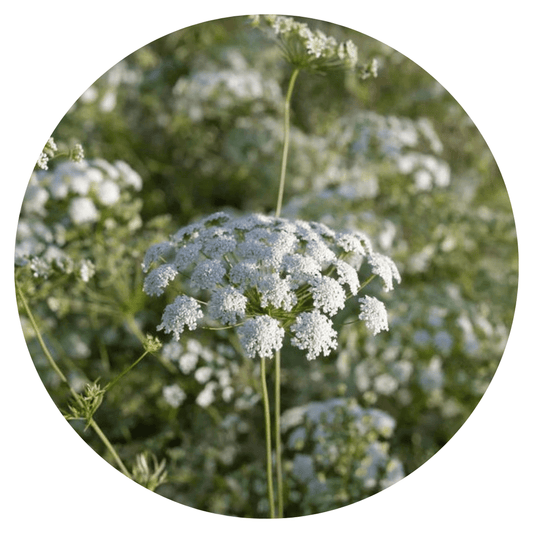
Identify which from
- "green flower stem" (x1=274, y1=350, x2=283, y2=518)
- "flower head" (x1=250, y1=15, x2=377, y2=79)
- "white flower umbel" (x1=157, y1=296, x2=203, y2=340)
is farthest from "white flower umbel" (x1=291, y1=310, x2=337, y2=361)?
"flower head" (x1=250, y1=15, x2=377, y2=79)

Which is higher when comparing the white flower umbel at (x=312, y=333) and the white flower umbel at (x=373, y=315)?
the white flower umbel at (x=373, y=315)

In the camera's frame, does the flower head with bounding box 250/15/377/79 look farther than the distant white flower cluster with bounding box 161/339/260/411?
No

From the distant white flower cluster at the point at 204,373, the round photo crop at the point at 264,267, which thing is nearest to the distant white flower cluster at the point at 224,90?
the round photo crop at the point at 264,267

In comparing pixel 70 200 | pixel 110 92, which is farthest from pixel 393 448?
pixel 110 92

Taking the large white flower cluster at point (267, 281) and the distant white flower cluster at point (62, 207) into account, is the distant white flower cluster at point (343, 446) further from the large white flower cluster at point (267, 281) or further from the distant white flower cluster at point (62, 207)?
the distant white flower cluster at point (62, 207)

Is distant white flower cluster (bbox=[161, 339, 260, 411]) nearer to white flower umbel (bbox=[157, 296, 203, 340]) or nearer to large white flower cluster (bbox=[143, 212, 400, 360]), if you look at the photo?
large white flower cluster (bbox=[143, 212, 400, 360])

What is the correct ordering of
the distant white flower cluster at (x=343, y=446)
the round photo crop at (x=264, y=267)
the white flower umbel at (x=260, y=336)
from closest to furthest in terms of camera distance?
the white flower umbel at (x=260, y=336), the round photo crop at (x=264, y=267), the distant white flower cluster at (x=343, y=446)
